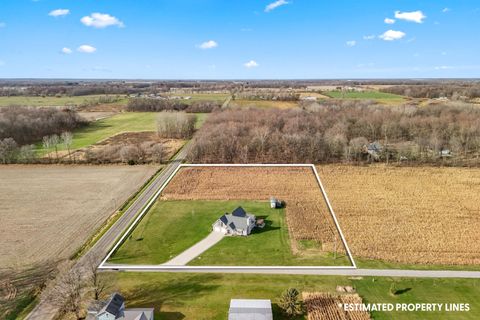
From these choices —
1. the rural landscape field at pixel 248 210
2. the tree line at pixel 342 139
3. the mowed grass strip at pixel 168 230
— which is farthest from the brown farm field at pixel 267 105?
the mowed grass strip at pixel 168 230

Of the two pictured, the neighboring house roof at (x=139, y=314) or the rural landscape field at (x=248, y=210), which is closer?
the neighboring house roof at (x=139, y=314)

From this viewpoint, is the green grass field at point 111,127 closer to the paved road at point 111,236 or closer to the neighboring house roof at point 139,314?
the paved road at point 111,236

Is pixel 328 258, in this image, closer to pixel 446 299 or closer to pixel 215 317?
pixel 446 299

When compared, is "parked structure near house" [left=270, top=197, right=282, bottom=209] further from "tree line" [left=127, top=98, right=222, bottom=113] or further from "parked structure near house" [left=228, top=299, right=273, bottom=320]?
"tree line" [left=127, top=98, right=222, bottom=113]

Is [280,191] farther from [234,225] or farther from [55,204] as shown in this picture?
[55,204]

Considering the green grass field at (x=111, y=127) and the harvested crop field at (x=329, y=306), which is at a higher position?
the green grass field at (x=111, y=127)

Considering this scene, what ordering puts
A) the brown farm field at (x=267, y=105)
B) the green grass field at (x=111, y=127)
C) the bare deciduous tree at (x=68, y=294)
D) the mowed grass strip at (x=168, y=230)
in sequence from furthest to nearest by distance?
the brown farm field at (x=267, y=105), the green grass field at (x=111, y=127), the mowed grass strip at (x=168, y=230), the bare deciduous tree at (x=68, y=294)
